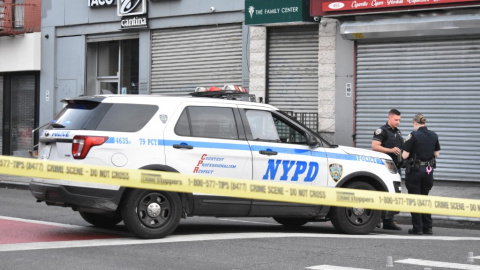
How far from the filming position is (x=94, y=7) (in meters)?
26.0

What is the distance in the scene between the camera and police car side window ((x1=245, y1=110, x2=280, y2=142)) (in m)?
11.2

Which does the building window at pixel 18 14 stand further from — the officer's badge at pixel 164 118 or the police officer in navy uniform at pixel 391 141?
the officer's badge at pixel 164 118

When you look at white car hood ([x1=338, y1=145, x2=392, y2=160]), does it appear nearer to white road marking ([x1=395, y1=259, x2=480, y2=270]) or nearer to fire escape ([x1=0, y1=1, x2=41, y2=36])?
white road marking ([x1=395, y1=259, x2=480, y2=270])

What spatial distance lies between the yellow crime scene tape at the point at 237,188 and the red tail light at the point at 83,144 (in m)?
1.28

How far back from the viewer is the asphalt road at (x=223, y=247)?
28.6ft

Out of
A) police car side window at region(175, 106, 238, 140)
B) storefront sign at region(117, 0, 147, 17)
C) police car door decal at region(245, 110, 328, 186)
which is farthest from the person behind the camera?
storefront sign at region(117, 0, 147, 17)

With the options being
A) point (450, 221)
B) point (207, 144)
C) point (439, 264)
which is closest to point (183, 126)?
point (207, 144)

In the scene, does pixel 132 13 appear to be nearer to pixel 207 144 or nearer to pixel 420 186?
pixel 420 186

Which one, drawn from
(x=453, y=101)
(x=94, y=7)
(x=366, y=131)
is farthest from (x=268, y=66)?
(x=94, y=7)

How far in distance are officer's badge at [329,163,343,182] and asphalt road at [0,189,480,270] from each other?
79 cm

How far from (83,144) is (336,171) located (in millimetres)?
3486

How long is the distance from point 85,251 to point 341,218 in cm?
377

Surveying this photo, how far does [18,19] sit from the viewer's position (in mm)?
28547

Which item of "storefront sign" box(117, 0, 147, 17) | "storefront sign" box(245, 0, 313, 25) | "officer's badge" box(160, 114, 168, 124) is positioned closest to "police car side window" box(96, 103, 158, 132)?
"officer's badge" box(160, 114, 168, 124)
